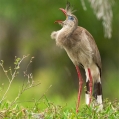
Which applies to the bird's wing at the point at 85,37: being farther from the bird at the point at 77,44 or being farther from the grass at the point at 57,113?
the grass at the point at 57,113

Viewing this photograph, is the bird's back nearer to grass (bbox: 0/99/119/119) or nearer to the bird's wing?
the bird's wing

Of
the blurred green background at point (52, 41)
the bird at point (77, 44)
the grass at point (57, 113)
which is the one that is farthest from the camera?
the blurred green background at point (52, 41)

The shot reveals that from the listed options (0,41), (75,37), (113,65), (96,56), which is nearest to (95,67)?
(96,56)

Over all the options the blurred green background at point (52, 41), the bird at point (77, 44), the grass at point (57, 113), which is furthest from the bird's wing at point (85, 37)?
the blurred green background at point (52, 41)

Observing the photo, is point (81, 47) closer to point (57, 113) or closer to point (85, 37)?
point (85, 37)

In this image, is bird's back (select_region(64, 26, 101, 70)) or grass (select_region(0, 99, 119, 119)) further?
bird's back (select_region(64, 26, 101, 70))

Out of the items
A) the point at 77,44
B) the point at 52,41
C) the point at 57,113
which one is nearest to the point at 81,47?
the point at 77,44

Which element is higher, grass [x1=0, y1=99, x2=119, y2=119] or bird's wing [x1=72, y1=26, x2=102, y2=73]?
bird's wing [x1=72, y1=26, x2=102, y2=73]

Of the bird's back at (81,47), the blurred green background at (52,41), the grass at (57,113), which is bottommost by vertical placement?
the grass at (57,113)

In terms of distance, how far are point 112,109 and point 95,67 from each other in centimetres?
164

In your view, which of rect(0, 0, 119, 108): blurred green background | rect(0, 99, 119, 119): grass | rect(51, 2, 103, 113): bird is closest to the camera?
rect(0, 99, 119, 119): grass

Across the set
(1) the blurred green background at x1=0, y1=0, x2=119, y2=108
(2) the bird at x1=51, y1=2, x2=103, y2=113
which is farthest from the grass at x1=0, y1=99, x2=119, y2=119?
(1) the blurred green background at x1=0, y1=0, x2=119, y2=108

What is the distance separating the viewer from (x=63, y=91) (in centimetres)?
1541

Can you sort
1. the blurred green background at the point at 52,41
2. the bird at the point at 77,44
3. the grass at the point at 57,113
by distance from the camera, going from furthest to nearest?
the blurred green background at the point at 52,41, the bird at the point at 77,44, the grass at the point at 57,113
